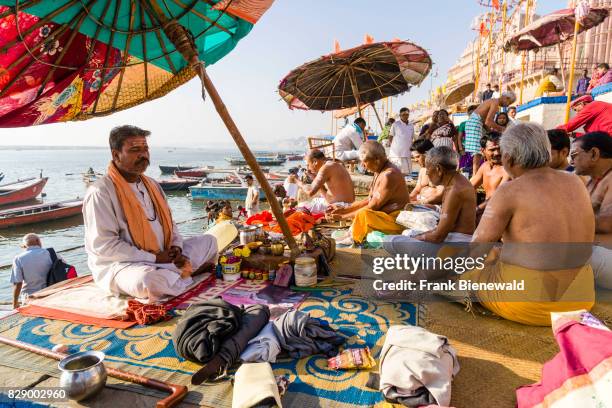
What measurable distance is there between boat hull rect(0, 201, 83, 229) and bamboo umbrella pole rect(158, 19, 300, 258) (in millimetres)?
25127

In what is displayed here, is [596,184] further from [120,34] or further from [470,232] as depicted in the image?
[120,34]

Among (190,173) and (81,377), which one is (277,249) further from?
(190,173)

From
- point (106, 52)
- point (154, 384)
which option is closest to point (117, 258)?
point (154, 384)

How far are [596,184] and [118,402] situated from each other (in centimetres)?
488

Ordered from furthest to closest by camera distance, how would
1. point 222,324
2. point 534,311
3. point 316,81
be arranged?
point 316,81 → point 534,311 → point 222,324

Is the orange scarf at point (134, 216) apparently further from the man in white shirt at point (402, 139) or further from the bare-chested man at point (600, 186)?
the man in white shirt at point (402, 139)

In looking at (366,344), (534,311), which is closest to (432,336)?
(366,344)

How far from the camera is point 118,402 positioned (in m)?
2.21

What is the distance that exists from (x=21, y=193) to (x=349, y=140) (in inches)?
1349

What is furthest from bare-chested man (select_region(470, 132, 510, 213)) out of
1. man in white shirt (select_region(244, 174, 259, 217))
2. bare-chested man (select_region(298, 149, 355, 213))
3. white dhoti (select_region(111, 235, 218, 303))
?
man in white shirt (select_region(244, 174, 259, 217))

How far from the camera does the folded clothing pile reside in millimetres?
2049

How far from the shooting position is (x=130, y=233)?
3861 millimetres

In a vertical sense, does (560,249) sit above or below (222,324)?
above

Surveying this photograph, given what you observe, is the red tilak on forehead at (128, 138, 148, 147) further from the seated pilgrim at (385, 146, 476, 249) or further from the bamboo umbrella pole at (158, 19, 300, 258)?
the seated pilgrim at (385, 146, 476, 249)
